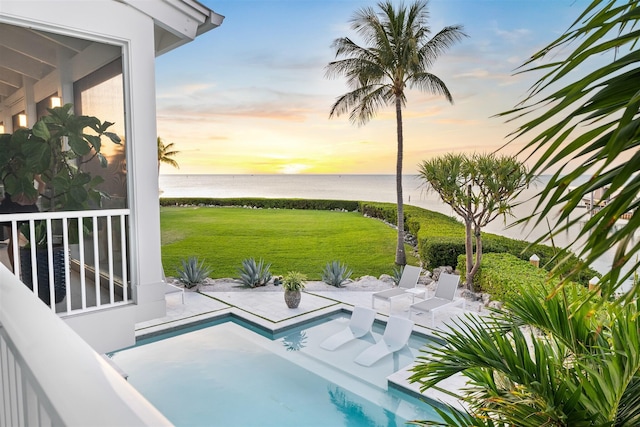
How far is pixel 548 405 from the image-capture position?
7.18 feet

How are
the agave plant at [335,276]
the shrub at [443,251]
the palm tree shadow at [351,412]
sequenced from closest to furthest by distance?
the palm tree shadow at [351,412]
the agave plant at [335,276]
the shrub at [443,251]

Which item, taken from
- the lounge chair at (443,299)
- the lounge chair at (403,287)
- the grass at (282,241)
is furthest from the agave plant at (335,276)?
the lounge chair at (443,299)

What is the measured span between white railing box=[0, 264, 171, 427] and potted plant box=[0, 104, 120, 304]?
3.58 meters

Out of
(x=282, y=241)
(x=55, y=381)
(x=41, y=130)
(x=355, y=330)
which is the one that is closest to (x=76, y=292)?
(x=41, y=130)

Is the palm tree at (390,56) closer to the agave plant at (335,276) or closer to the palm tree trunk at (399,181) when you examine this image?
the palm tree trunk at (399,181)

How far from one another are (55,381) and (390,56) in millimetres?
14802

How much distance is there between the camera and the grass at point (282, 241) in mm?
17781

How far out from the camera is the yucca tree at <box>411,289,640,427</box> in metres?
2.05

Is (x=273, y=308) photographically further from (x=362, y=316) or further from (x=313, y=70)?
(x=313, y=70)

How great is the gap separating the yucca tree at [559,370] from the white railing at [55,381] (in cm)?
166

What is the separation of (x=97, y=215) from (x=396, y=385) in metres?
5.47

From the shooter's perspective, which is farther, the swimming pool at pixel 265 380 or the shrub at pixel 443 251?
the shrub at pixel 443 251

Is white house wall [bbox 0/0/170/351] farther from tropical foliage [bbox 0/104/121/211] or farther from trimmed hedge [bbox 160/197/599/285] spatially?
trimmed hedge [bbox 160/197/599/285]

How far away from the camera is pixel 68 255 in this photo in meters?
4.54
